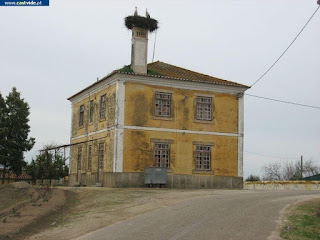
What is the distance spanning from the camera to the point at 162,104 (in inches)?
1176

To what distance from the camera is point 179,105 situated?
99.0 feet

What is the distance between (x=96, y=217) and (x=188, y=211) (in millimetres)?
3037

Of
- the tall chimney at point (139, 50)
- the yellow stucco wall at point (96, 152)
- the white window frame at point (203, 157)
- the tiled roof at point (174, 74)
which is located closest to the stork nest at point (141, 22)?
the tall chimney at point (139, 50)

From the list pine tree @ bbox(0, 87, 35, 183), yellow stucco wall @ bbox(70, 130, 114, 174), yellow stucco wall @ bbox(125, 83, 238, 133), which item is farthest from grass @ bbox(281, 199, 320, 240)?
pine tree @ bbox(0, 87, 35, 183)

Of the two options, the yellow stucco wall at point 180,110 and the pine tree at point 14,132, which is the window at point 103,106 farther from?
the pine tree at point 14,132

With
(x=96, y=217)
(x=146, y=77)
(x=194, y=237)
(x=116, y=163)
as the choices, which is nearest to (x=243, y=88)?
(x=146, y=77)

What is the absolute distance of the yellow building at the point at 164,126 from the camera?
28516mm

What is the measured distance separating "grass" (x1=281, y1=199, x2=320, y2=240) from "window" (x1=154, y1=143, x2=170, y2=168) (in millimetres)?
13770

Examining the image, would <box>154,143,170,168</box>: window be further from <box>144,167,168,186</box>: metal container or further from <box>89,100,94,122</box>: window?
<box>89,100,94,122</box>: window

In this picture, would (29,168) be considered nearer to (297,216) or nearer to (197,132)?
(197,132)

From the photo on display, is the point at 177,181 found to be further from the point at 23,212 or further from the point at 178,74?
the point at 23,212

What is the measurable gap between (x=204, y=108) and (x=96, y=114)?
733cm

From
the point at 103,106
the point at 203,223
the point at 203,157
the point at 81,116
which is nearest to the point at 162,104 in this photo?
the point at 103,106

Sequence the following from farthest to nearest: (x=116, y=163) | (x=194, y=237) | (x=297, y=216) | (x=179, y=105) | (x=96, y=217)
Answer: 1. (x=179, y=105)
2. (x=116, y=163)
3. (x=96, y=217)
4. (x=297, y=216)
5. (x=194, y=237)
